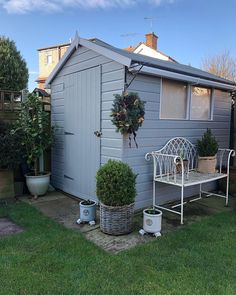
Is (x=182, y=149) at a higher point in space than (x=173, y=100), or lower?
lower

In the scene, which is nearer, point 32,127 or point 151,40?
point 32,127

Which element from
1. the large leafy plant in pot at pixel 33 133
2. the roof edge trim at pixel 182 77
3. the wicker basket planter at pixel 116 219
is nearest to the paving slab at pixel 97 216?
the wicker basket planter at pixel 116 219

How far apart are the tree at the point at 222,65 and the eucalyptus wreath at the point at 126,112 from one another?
1085 centimetres

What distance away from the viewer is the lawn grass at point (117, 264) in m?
2.39

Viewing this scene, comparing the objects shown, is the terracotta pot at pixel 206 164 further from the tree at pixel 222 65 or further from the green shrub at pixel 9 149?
the tree at pixel 222 65

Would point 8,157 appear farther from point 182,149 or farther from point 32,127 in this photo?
point 182,149

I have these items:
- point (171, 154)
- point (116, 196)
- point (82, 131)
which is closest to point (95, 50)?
point (82, 131)

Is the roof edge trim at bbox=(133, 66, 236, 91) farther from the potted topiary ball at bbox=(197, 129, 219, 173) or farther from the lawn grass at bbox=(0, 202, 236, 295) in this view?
the lawn grass at bbox=(0, 202, 236, 295)

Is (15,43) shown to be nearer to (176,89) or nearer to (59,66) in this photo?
(59,66)

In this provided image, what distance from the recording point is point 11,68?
1112cm

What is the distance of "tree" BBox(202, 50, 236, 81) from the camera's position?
13352 mm

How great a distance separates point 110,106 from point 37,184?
82.6 inches

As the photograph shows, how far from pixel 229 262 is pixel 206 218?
137 cm

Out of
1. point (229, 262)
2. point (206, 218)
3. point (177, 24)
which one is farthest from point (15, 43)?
point (229, 262)
